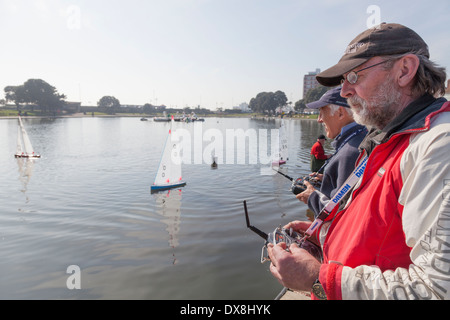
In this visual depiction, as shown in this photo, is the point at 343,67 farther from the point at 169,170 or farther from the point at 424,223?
the point at 169,170

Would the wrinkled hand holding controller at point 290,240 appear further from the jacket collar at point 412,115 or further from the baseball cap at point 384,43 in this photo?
the baseball cap at point 384,43

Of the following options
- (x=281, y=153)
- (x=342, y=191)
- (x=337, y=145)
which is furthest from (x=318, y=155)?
(x=281, y=153)

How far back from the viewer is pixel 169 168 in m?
15.8

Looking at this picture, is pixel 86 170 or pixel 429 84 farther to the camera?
pixel 86 170

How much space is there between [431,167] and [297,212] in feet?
38.8

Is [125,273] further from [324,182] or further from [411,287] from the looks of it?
[411,287]

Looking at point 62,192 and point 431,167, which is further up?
point 431,167

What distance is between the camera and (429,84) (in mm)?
1657

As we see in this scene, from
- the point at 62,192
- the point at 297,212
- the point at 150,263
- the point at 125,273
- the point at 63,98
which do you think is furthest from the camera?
the point at 63,98

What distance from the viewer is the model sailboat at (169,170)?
1491 centimetres

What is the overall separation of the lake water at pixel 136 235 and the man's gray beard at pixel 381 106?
19.9ft

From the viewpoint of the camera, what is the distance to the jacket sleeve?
3.96 ft

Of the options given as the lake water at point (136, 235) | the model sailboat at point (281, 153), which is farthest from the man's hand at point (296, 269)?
the model sailboat at point (281, 153)
